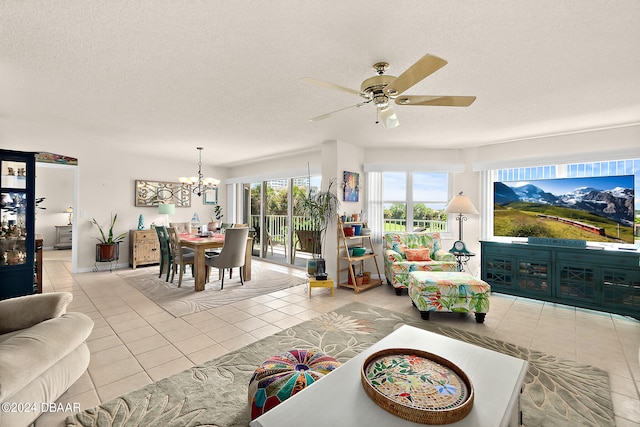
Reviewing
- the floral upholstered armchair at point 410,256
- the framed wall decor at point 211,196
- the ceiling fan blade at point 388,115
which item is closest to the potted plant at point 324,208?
the floral upholstered armchair at point 410,256

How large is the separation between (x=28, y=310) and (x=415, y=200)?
17.2 ft

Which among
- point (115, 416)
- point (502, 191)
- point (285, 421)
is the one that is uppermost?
point (502, 191)

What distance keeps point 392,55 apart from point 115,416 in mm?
3024

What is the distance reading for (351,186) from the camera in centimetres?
512

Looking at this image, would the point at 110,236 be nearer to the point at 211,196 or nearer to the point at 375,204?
the point at 211,196

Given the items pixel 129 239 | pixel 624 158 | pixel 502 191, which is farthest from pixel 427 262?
pixel 129 239

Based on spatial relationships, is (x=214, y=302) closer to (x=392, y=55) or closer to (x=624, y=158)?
(x=392, y=55)

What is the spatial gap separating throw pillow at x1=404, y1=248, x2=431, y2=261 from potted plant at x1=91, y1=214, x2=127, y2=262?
569cm

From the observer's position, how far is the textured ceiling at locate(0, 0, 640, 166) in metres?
1.69

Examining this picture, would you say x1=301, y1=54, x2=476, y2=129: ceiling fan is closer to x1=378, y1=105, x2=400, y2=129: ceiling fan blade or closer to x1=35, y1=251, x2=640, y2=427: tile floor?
x1=378, y1=105, x2=400, y2=129: ceiling fan blade

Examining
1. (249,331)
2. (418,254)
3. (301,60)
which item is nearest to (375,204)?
(418,254)

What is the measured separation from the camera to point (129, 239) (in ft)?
20.6

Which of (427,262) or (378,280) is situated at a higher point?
(427,262)

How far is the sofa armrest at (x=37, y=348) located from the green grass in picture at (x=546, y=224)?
17.6 feet
